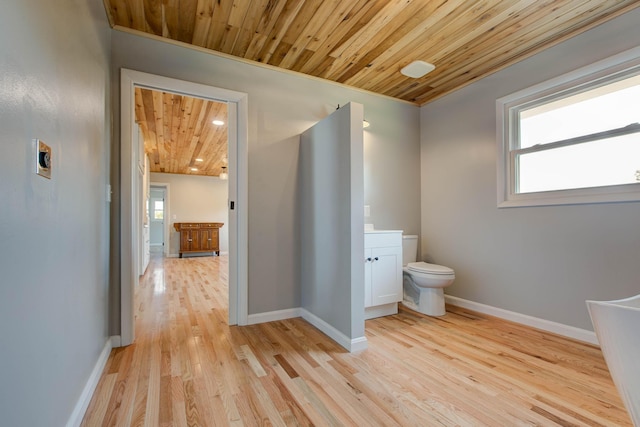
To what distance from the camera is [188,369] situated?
68.5 inches

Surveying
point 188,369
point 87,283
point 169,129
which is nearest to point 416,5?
point 87,283

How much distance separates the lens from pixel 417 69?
2639mm

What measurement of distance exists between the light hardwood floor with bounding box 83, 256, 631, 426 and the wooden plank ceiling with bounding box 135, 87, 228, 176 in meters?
2.09

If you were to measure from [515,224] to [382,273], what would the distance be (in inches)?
48.8

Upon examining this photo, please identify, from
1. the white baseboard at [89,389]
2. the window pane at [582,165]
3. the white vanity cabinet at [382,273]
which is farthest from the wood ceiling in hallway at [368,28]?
the white baseboard at [89,389]

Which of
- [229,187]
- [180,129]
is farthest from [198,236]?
[229,187]

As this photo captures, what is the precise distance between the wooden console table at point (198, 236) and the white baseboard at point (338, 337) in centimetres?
560

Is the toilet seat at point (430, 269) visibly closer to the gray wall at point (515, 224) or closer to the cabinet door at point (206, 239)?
the gray wall at point (515, 224)

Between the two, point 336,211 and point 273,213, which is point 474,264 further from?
point 273,213

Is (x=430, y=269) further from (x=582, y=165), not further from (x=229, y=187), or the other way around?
(x=229, y=187)

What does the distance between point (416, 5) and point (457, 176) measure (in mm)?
1708

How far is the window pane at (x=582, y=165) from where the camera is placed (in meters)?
1.99

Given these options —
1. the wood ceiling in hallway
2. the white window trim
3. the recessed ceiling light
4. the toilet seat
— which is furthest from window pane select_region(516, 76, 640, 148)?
the toilet seat

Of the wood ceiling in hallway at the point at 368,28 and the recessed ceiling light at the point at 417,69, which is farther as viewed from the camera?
the recessed ceiling light at the point at 417,69
